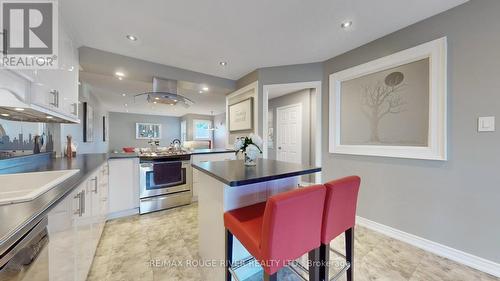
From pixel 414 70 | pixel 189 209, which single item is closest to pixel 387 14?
pixel 414 70

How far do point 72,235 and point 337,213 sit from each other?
164 cm

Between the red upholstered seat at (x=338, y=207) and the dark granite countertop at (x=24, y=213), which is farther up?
the dark granite countertop at (x=24, y=213)

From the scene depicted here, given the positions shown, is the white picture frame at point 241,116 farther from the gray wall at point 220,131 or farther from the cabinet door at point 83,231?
the gray wall at point 220,131

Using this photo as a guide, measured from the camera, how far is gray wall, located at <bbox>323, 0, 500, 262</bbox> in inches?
60.1

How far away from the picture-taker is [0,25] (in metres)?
1.04

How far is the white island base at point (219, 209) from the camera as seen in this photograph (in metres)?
1.31

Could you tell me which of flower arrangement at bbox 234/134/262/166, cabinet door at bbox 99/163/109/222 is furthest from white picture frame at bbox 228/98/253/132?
cabinet door at bbox 99/163/109/222

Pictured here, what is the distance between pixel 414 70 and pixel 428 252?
196cm

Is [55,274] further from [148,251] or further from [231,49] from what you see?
[231,49]

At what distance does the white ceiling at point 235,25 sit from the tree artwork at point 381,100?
1.94 feet

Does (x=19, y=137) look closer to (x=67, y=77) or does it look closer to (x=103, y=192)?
(x=67, y=77)

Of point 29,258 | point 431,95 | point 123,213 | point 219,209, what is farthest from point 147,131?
point 431,95

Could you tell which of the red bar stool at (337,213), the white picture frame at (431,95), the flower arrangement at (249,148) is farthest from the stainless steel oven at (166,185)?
the white picture frame at (431,95)

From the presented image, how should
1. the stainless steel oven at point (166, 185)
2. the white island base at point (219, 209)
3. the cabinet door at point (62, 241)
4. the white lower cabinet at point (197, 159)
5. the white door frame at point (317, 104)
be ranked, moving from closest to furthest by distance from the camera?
the cabinet door at point (62, 241) → the white island base at point (219, 209) → the stainless steel oven at point (166, 185) → the white door frame at point (317, 104) → the white lower cabinet at point (197, 159)
